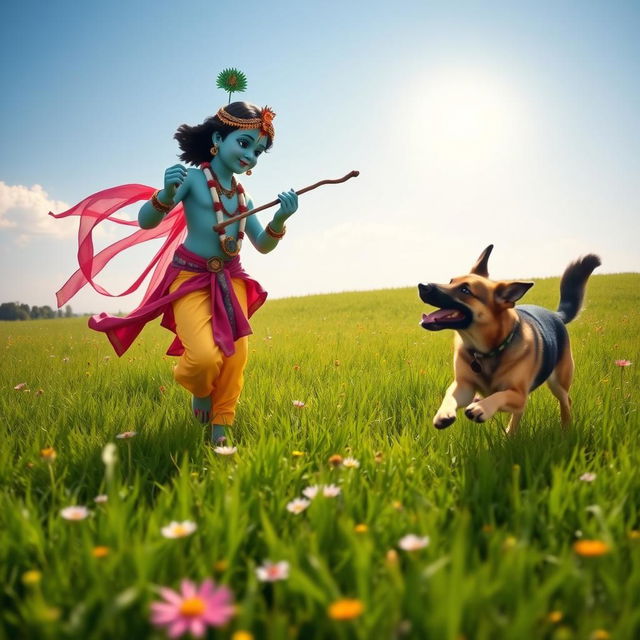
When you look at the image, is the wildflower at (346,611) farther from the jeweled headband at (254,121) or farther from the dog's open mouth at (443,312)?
the jeweled headband at (254,121)

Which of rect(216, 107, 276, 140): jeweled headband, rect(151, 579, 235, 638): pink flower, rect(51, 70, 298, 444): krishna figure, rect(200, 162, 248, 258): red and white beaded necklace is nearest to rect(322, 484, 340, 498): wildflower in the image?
rect(151, 579, 235, 638): pink flower

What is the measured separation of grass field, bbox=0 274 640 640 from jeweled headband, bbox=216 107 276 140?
204cm

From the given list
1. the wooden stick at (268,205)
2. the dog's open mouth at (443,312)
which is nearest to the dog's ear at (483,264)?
the dog's open mouth at (443,312)

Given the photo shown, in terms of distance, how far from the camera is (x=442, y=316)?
2.65 meters

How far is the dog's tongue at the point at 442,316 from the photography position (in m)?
2.61

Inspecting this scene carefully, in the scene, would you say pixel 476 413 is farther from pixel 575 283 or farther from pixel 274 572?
pixel 575 283

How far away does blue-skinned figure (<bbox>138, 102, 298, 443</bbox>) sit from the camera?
340cm

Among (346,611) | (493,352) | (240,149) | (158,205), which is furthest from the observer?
(240,149)

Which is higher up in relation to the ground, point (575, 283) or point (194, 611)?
point (575, 283)

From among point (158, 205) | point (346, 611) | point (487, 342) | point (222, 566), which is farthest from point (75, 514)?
point (158, 205)

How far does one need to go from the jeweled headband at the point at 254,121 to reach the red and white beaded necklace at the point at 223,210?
0.35 meters

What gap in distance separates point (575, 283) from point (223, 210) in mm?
2712

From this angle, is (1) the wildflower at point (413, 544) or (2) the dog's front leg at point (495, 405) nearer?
(1) the wildflower at point (413, 544)

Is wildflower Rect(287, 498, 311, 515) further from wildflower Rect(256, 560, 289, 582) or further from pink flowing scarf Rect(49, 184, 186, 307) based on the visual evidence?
pink flowing scarf Rect(49, 184, 186, 307)
